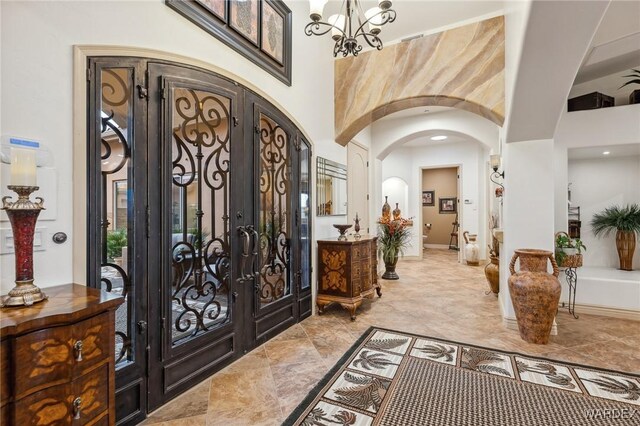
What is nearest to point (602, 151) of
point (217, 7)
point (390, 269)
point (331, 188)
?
point (390, 269)

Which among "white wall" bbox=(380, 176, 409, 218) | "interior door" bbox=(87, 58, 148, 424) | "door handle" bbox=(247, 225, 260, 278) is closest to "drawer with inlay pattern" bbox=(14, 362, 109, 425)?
"interior door" bbox=(87, 58, 148, 424)

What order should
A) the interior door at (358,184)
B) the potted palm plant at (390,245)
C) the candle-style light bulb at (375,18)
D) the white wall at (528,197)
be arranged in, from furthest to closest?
the potted palm plant at (390,245), the interior door at (358,184), the white wall at (528,197), the candle-style light bulb at (375,18)

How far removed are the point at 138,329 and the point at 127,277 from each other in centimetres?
34

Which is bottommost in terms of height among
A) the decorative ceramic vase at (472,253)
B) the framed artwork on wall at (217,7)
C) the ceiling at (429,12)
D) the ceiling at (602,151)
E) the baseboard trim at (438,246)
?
the baseboard trim at (438,246)

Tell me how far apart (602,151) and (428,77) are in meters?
2.68

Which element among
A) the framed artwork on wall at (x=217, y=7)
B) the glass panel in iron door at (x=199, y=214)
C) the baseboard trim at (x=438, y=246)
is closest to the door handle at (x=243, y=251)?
the glass panel in iron door at (x=199, y=214)

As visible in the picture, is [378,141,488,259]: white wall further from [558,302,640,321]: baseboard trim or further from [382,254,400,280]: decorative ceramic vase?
[558,302,640,321]: baseboard trim

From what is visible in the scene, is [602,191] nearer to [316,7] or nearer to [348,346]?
[348,346]

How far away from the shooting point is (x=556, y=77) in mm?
1979

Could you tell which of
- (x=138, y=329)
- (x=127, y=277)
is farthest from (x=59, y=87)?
(x=138, y=329)

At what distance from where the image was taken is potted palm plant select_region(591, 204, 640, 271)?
13.0ft

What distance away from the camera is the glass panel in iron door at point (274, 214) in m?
2.91

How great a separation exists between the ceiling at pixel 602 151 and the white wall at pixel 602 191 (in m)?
0.06

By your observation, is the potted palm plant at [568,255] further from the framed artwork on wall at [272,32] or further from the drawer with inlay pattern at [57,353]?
the drawer with inlay pattern at [57,353]
